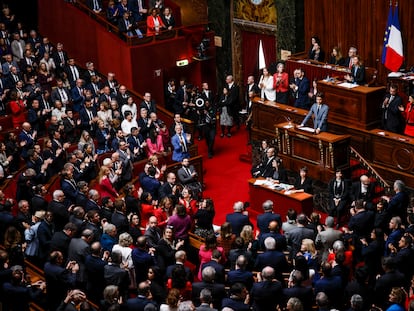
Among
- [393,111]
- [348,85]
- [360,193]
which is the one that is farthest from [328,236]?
[348,85]

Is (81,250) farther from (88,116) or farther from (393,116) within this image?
(393,116)

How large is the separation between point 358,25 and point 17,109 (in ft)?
25.5

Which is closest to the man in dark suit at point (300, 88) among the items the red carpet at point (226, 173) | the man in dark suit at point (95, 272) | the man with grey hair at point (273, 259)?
the red carpet at point (226, 173)

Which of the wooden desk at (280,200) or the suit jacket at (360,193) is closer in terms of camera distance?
the suit jacket at (360,193)

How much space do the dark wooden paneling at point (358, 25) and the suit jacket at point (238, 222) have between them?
6740 mm

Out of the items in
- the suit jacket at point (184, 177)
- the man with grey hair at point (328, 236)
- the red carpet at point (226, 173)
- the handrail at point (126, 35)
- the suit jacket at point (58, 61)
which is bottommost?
the red carpet at point (226, 173)

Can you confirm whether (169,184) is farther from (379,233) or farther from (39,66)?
(39,66)

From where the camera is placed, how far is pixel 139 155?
55.9 ft

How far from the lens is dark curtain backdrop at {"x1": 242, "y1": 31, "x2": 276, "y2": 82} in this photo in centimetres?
2075

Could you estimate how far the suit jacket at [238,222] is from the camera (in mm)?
12570

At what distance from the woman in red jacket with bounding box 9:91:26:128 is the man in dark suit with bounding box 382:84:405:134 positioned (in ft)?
25.2

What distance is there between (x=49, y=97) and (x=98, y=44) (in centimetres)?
333

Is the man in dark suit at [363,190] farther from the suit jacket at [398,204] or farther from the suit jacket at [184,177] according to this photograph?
the suit jacket at [184,177]

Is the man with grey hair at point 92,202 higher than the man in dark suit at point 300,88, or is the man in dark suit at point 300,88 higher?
the man in dark suit at point 300,88
